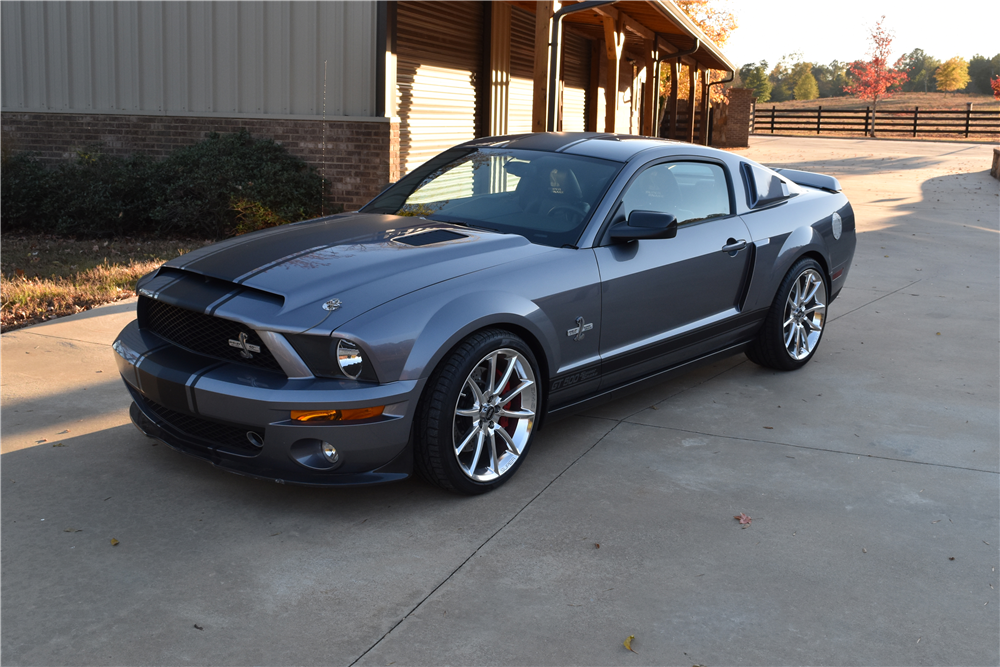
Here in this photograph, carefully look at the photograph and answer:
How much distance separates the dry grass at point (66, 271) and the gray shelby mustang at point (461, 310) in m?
3.24

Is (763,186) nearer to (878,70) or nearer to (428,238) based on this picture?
(428,238)

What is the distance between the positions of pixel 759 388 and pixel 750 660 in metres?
3.04

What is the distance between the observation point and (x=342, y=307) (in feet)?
11.7

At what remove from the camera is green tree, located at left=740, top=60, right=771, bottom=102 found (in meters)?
78.1

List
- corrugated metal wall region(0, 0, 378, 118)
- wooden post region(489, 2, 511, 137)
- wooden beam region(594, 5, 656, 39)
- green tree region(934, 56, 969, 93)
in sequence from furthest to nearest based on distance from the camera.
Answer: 1. green tree region(934, 56, 969, 93)
2. wooden beam region(594, 5, 656, 39)
3. wooden post region(489, 2, 511, 137)
4. corrugated metal wall region(0, 0, 378, 118)

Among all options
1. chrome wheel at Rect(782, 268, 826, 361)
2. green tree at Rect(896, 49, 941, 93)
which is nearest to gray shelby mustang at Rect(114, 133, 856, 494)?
chrome wheel at Rect(782, 268, 826, 361)

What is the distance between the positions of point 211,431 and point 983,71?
95410mm

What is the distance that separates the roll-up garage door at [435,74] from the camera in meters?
12.1

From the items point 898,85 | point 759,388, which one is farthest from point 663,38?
point 898,85

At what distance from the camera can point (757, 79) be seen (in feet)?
257

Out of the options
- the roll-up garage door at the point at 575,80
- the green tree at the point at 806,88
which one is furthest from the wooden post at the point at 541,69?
the green tree at the point at 806,88

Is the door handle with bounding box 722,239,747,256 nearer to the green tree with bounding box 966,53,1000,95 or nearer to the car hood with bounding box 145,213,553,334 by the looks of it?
the car hood with bounding box 145,213,553,334

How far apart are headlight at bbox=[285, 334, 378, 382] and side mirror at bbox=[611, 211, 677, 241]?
159cm

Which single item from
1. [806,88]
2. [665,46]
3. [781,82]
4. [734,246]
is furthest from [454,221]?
[781,82]
